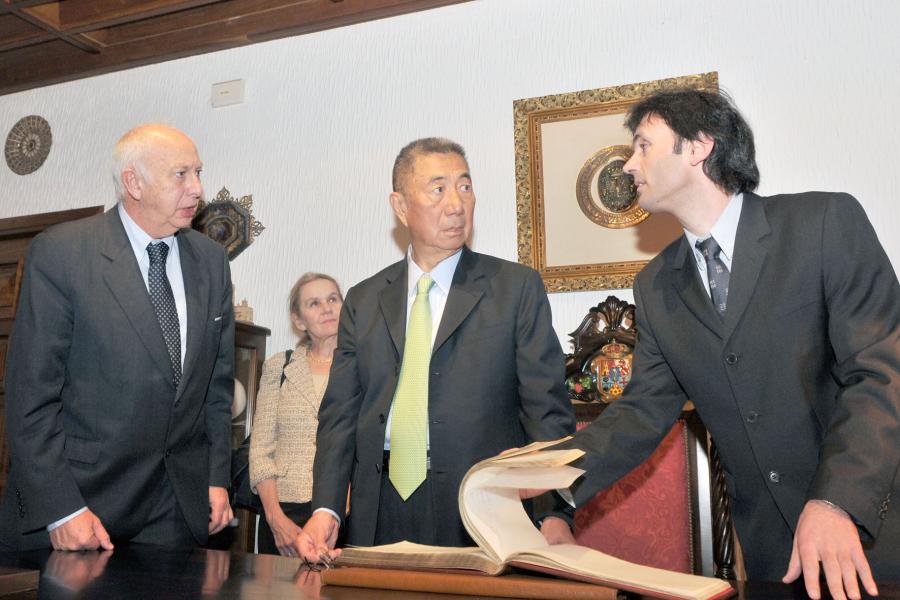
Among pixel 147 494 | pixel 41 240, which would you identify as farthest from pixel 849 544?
pixel 41 240

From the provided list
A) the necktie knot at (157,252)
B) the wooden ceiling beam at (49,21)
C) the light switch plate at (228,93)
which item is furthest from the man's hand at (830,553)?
the wooden ceiling beam at (49,21)

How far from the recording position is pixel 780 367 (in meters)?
1.72

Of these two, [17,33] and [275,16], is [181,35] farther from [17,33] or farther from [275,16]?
[17,33]

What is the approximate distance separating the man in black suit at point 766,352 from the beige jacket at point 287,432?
5.49ft

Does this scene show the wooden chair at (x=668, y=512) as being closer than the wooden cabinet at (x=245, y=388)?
Yes

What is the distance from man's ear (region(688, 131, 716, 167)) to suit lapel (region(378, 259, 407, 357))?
88cm

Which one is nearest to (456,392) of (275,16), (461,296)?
(461,296)

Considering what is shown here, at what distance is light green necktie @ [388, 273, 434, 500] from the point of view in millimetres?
2127

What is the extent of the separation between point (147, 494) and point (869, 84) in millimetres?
3140

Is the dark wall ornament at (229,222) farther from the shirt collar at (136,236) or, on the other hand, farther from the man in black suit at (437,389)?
the man in black suit at (437,389)

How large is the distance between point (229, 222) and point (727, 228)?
3093 mm

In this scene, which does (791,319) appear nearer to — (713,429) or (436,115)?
(713,429)

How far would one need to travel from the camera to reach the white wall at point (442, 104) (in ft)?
11.3

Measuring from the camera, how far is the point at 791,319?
1724 mm
